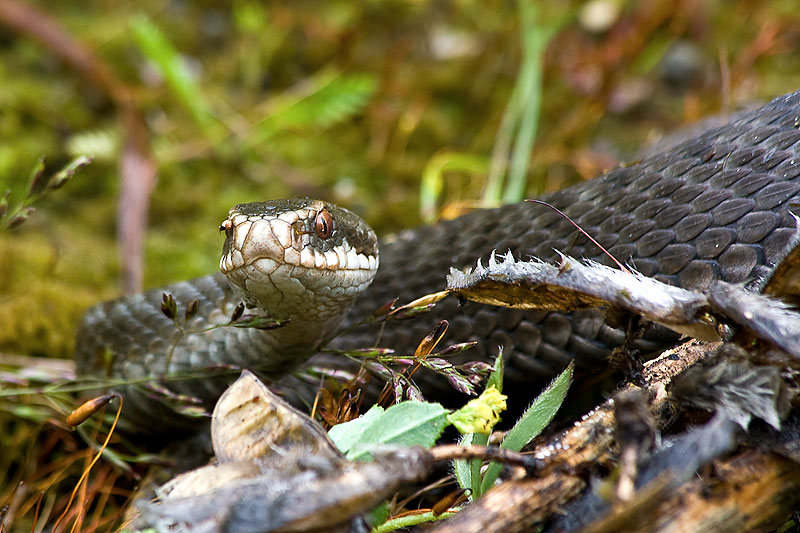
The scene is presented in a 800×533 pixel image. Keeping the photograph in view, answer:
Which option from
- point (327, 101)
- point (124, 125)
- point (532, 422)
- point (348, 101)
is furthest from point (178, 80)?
point (532, 422)

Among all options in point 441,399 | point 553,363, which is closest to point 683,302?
point 553,363

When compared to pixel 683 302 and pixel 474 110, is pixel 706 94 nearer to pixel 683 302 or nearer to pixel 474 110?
pixel 474 110

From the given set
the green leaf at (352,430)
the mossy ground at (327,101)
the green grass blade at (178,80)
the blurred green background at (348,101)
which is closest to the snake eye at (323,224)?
the green leaf at (352,430)

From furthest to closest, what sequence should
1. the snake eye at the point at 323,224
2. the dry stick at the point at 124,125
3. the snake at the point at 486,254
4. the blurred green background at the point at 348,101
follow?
the blurred green background at the point at 348,101 < the dry stick at the point at 124,125 < the snake eye at the point at 323,224 < the snake at the point at 486,254

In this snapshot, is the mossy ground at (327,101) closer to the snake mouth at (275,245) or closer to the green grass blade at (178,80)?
the green grass blade at (178,80)

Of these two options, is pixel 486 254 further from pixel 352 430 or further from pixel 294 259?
pixel 352 430

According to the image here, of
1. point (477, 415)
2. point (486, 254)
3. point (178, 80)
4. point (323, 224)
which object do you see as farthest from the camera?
point (178, 80)
